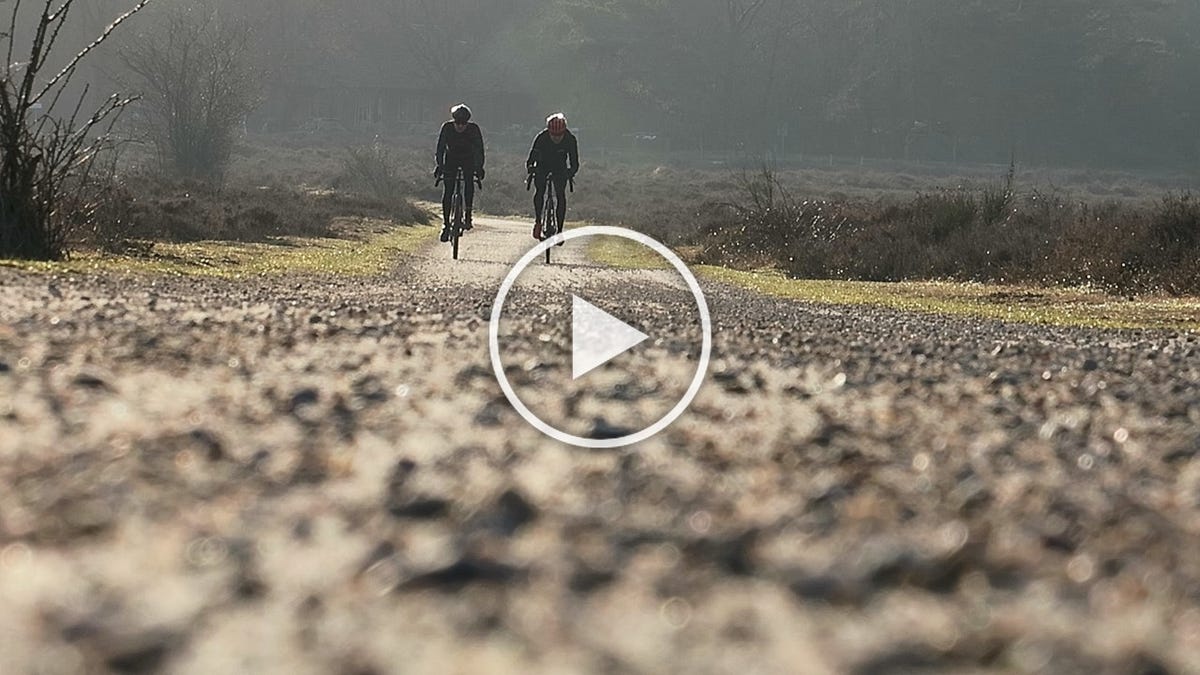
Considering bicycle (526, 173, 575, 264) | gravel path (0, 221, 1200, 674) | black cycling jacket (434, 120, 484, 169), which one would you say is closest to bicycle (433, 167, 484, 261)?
black cycling jacket (434, 120, 484, 169)

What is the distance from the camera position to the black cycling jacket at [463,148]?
17.0m

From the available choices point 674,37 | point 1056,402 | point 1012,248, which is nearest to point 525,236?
point 1012,248

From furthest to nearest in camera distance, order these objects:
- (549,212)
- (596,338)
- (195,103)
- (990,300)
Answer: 1. (195,103)
2. (549,212)
3. (990,300)
4. (596,338)

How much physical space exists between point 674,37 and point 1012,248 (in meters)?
73.2

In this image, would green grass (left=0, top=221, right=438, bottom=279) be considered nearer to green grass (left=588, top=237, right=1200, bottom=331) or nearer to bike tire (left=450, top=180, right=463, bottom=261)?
bike tire (left=450, top=180, right=463, bottom=261)

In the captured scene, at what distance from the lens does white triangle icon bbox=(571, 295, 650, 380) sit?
241 inches

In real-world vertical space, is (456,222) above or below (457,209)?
below

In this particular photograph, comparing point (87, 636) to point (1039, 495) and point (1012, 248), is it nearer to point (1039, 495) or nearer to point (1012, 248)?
point (1039, 495)

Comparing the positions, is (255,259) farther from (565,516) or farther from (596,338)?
(565,516)

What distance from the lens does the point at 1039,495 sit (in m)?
3.55

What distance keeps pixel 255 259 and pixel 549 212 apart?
13.9 feet

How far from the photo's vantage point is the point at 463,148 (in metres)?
17.1

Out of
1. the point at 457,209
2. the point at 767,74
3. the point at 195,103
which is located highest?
the point at 767,74

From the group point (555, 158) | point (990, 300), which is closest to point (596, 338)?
point (555, 158)
